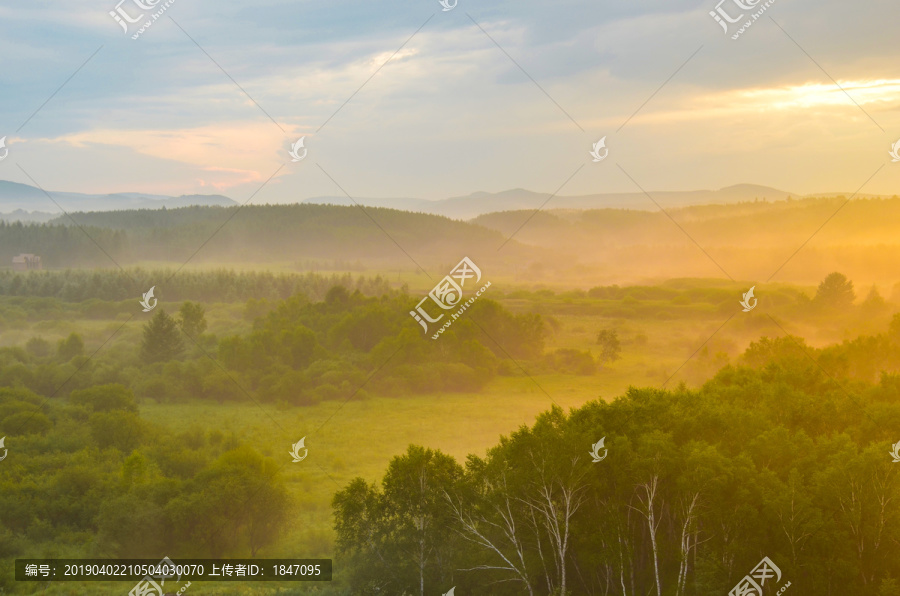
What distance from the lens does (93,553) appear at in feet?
180

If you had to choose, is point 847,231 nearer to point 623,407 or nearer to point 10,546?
point 623,407

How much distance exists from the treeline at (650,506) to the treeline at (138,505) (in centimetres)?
2338

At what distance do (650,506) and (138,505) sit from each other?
1759 inches

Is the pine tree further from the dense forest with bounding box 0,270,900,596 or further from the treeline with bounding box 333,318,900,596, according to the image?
the treeline with bounding box 333,318,900,596

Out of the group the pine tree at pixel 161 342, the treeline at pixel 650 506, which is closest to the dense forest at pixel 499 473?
the treeline at pixel 650 506

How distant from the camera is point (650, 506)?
29.2 m

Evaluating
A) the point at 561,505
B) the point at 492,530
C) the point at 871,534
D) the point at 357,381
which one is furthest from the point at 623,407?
the point at 357,381

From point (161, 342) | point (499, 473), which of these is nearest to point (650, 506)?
point (499, 473)

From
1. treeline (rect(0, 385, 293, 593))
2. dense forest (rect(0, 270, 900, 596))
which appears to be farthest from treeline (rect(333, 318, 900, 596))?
treeline (rect(0, 385, 293, 593))

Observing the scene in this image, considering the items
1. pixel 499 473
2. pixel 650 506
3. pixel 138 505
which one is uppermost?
pixel 138 505

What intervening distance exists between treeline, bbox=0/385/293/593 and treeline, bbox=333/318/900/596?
23.4 meters

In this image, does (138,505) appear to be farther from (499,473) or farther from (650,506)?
(650,506)

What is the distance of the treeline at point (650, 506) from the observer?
91.0 ft

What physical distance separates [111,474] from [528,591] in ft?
172
